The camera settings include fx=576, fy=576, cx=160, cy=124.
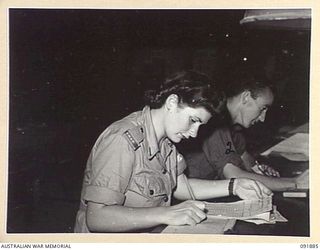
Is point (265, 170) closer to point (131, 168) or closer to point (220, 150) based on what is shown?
point (220, 150)

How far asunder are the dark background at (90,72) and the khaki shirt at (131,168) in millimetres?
14

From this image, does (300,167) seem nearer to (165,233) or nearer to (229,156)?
(229,156)

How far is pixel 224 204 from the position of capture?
79 cm

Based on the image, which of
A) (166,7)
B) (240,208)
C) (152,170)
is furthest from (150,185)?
A: (166,7)

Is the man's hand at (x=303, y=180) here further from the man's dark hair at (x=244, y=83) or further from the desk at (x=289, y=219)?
the man's dark hair at (x=244, y=83)

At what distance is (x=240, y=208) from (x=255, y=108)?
14 cm

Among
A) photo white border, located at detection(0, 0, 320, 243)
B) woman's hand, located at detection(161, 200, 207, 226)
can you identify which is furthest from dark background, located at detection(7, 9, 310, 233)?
woman's hand, located at detection(161, 200, 207, 226)

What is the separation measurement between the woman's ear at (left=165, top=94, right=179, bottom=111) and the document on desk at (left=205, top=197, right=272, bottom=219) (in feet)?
0.46

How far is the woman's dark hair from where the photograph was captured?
0.77 meters

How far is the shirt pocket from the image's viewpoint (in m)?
0.78

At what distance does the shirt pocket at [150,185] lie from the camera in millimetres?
775

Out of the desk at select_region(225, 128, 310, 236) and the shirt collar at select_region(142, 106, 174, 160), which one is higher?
the shirt collar at select_region(142, 106, 174, 160)

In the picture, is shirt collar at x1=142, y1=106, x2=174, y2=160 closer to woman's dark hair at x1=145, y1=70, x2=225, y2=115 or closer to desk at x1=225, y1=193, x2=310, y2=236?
woman's dark hair at x1=145, y1=70, x2=225, y2=115

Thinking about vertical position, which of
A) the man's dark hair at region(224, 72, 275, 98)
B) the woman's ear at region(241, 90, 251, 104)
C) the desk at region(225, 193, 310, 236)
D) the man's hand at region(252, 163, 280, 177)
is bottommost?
the desk at region(225, 193, 310, 236)
